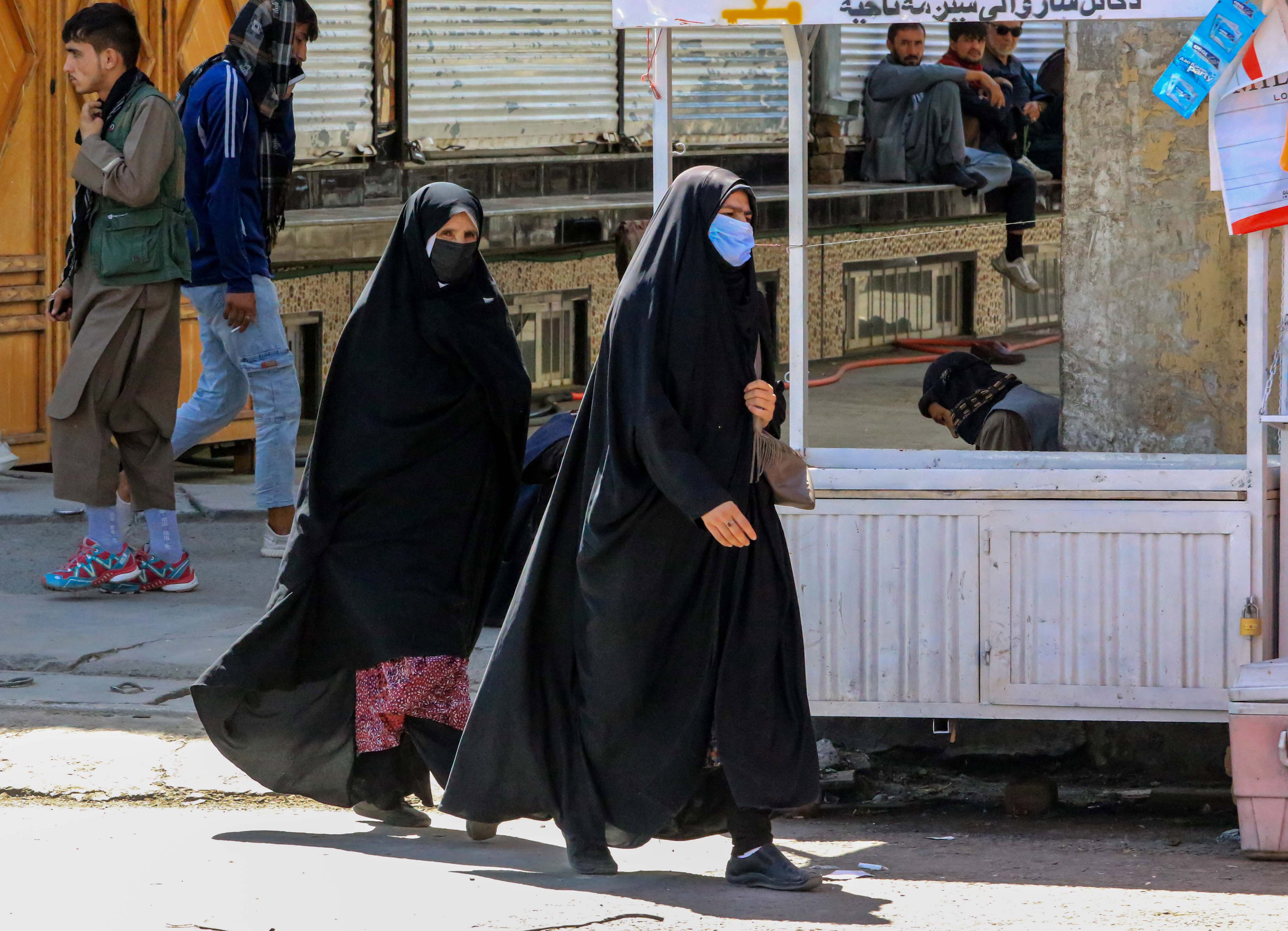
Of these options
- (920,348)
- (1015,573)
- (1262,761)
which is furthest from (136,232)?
(920,348)

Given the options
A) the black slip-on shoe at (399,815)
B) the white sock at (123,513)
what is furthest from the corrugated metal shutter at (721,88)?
the black slip-on shoe at (399,815)

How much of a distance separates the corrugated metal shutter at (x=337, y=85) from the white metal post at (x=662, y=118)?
4.65m

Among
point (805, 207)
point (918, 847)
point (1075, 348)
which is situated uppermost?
point (805, 207)

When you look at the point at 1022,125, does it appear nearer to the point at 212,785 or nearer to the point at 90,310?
the point at 90,310

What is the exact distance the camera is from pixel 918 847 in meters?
4.40

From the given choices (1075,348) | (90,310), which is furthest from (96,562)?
(1075,348)

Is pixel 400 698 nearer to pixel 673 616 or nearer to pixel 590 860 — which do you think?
pixel 590 860

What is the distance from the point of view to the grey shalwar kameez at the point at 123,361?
5734mm

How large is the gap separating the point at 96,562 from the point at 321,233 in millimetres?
2610

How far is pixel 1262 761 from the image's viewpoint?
409 cm

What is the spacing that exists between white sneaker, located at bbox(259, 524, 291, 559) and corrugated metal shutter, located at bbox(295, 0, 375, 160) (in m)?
2.92

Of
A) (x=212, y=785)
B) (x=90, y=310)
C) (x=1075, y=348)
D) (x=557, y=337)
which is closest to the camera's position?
(x=212, y=785)

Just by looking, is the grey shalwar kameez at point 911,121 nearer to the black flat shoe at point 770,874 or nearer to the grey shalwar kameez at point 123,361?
the grey shalwar kameez at point 123,361

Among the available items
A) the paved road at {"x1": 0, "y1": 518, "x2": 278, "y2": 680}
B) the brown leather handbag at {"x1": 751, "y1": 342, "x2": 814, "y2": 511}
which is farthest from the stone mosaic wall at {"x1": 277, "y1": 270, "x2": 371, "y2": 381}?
the brown leather handbag at {"x1": 751, "y1": 342, "x2": 814, "y2": 511}
